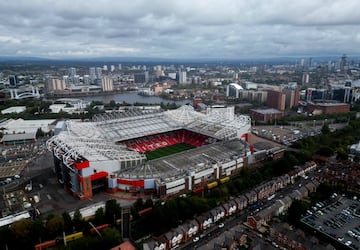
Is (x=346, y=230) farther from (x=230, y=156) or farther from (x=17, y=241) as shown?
(x=17, y=241)

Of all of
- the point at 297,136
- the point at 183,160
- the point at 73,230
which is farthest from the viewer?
the point at 297,136

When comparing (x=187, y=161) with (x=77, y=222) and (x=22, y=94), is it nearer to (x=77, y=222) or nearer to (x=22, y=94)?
(x=77, y=222)

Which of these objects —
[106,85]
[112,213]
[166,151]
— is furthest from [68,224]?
[106,85]

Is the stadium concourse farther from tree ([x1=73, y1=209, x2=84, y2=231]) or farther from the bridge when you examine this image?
the bridge

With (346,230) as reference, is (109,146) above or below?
above

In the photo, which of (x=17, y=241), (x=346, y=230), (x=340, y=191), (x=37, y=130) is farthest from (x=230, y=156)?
(x=37, y=130)

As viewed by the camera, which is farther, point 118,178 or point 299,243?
point 118,178
